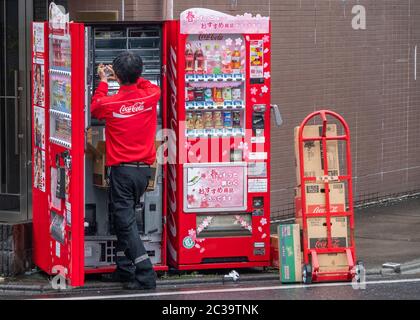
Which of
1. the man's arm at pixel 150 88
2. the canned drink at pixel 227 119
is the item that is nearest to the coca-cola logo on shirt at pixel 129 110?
the man's arm at pixel 150 88

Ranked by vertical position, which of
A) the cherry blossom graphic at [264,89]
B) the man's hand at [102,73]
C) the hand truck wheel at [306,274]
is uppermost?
the man's hand at [102,73]

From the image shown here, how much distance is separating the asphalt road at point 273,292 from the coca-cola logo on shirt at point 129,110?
1640 millimetres

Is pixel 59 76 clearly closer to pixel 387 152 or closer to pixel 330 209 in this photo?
pixel 330 209

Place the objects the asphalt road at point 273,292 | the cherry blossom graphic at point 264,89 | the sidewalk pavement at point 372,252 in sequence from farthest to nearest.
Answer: the cherry blossom graphic at point 264,89
the sidewalk pavement at point 372,252
the asphalt road at point 273,292

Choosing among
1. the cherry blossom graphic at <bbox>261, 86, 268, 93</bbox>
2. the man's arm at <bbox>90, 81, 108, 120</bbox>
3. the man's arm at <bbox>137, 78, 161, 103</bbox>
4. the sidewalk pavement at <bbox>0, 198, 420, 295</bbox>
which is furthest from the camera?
the cherry blossom graphic at <bbox>261, 86, 268, 93</bbox>

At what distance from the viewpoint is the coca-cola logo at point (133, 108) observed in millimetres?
9812

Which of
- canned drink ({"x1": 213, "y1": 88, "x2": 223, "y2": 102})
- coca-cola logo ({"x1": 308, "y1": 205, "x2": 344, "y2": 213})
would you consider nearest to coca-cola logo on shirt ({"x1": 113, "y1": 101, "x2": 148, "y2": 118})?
canned drink ({"x1": 213, "y1": 88, "x2": 223, "y2": 102})

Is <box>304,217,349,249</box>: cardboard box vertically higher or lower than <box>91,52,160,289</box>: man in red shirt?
lower

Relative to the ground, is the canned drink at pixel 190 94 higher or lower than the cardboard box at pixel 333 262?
higher

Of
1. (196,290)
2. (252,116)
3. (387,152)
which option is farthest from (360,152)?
(196,290)

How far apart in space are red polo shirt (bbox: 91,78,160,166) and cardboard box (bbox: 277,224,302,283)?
60.8 inches

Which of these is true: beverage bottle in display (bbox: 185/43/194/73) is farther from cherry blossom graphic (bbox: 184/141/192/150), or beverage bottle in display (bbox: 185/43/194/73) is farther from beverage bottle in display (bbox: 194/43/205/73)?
cherry blossom graphic (bbox: 184/141/192/150)

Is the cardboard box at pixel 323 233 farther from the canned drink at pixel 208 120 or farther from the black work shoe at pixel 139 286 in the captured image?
the black work shoe at pixel 139 286

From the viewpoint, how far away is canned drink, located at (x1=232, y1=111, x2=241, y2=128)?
10.7 meters
